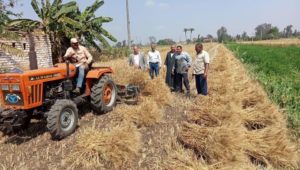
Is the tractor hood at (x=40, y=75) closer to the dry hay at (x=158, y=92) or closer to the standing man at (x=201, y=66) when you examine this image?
the dry hay at (x=158, y=92)

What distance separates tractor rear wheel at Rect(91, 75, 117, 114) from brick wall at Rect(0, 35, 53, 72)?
25.0 ft

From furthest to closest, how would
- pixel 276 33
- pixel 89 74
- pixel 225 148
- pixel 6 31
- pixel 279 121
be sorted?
pixel 276 33 < pixel 6 31 < pixel 89 74 < pixel 279 121 < pixel 225 148

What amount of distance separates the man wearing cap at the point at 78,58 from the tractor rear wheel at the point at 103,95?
406mm

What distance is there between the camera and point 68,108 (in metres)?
6.25

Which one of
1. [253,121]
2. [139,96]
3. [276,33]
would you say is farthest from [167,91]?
[276,33]

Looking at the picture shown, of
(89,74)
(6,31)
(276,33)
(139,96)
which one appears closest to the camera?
(89,74)

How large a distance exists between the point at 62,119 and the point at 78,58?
4.81 ft

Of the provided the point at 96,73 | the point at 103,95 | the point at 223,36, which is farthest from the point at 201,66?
the point at 223,36

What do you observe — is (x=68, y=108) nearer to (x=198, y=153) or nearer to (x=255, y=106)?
(x=198, y=153)

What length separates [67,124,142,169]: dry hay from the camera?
4.89 metres

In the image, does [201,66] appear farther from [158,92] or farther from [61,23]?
[61,23]

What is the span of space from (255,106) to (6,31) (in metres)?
11.8

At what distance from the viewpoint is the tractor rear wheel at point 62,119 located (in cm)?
585

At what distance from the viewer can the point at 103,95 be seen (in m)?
7.49
